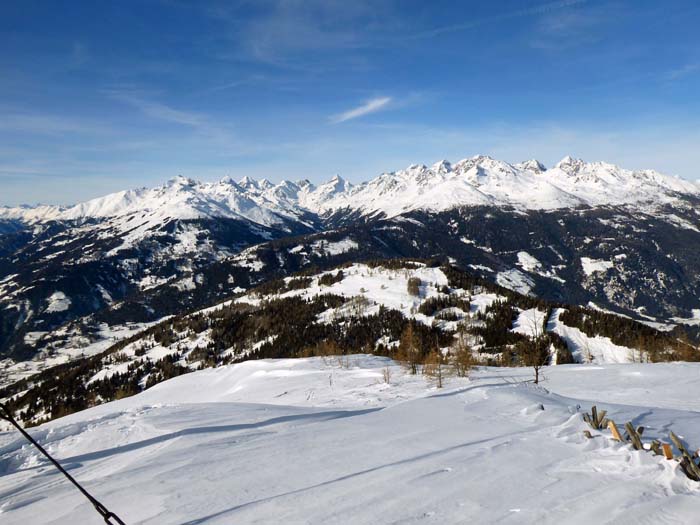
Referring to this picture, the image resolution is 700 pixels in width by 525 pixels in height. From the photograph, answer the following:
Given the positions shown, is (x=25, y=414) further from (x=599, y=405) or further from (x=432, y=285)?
(x=599, y=405)

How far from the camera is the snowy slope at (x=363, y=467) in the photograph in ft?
26.0

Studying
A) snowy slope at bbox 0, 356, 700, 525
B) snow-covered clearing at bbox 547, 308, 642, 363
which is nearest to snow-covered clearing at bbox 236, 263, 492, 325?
snow-covered clearing at bbox 547, 308, 642, 363

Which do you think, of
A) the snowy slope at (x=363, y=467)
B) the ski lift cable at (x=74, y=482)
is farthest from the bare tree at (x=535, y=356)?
the ski lift cable at (x=74, y=482)

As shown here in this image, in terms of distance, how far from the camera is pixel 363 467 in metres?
10.4

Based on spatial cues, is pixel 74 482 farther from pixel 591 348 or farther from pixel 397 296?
pixel 397 296

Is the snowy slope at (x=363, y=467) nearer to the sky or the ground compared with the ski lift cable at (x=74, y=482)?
nearer to the ground

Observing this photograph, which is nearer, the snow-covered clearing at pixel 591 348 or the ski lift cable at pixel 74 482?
the ski lift cable at pixel 74 482

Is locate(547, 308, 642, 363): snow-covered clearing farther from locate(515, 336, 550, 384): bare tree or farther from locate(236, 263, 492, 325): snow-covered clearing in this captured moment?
locate(236, 263, 492, 325): snow-covered clearing

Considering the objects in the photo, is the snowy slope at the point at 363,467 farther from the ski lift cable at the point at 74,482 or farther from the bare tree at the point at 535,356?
the bare tree at the point at 535,356

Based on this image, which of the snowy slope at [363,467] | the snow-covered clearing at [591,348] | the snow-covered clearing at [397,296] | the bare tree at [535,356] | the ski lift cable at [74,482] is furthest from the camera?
the snow-covered clearing at [397,296]

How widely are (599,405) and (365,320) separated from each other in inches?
5449

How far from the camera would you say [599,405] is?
1792cm

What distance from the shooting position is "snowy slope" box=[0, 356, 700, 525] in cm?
792

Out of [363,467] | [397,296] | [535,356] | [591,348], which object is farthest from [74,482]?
[397,296]
